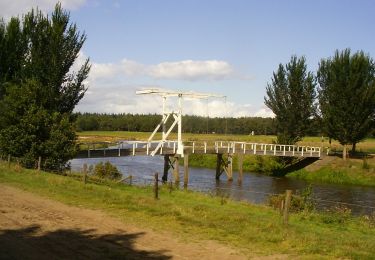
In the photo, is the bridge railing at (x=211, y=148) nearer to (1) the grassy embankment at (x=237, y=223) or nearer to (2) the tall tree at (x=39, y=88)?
(2) the tall tree at (x=39, y=88)

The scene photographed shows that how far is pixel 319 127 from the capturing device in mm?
52750

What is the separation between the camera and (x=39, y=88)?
101ft

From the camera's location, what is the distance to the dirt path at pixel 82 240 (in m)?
10.0

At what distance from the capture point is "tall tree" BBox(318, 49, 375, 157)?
48094 millimetres

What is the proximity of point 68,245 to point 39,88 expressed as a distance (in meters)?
21.9

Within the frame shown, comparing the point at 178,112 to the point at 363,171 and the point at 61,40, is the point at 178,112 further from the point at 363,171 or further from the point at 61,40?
the point at 363,171

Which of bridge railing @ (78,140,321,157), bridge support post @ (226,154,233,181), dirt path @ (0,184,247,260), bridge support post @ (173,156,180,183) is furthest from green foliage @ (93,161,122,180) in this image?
dirt path @ (0,184,247,260)

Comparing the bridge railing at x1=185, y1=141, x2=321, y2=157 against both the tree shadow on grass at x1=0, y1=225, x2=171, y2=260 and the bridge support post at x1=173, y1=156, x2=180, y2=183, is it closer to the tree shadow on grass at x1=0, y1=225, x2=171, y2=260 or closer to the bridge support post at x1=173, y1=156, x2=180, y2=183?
the bridge support post at x1=173, y1=156, x2=180, y2=183

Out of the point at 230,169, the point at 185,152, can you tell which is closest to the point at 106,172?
the point at 185,152

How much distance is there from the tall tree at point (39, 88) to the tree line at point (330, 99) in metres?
27.4

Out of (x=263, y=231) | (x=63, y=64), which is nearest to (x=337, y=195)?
(x=63, y=64)

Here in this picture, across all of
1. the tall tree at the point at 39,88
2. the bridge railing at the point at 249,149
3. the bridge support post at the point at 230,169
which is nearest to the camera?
the tall tree at the point at 39,88

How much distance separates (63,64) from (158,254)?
2558cm

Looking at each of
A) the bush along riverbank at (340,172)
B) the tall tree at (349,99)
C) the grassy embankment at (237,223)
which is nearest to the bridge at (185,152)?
the bush along riverbank at (340,172)
